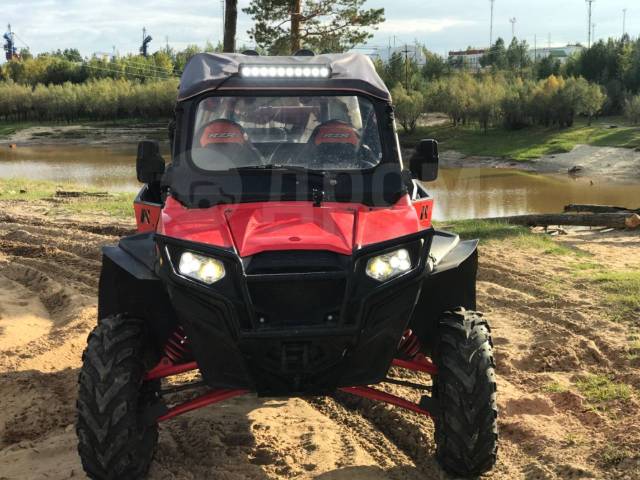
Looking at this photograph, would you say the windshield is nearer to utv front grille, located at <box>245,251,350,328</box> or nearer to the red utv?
the red utv

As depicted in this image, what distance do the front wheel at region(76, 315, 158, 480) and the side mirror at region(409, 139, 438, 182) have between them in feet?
6.66

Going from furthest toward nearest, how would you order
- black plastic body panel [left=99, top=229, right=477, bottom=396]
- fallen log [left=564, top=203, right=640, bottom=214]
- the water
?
the water → fallen log [left=564, top=203, right=640, bottom=214] → black plastic body panel [left=99, top=229, right=477, bottom=396]

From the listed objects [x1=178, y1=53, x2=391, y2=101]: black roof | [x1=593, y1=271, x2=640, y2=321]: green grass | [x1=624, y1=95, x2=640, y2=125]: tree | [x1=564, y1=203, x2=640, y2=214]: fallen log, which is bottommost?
[x1=593, y1=271, x2=640, y2=321]: green grass

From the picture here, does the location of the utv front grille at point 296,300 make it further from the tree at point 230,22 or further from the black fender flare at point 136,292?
the tree at point 230,22

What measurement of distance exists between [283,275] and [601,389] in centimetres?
299

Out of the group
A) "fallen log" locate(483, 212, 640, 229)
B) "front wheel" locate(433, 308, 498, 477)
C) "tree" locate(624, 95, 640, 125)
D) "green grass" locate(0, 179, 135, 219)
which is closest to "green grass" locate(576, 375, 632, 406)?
"front wheel" locate(433, 308, 498, 477)

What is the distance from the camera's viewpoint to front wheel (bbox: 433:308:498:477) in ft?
11.7

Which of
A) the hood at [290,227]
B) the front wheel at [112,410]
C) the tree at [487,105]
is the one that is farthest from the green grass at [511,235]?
the tree at [487,105]

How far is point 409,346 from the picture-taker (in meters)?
4.06

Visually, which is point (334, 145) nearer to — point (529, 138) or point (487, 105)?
point (529, 138)

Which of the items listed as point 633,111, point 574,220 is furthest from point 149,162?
point 633,111

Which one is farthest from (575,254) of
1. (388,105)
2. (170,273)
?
(170,273)

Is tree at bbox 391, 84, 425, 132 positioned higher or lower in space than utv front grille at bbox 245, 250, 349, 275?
higher

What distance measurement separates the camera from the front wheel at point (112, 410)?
3428 millimetres
